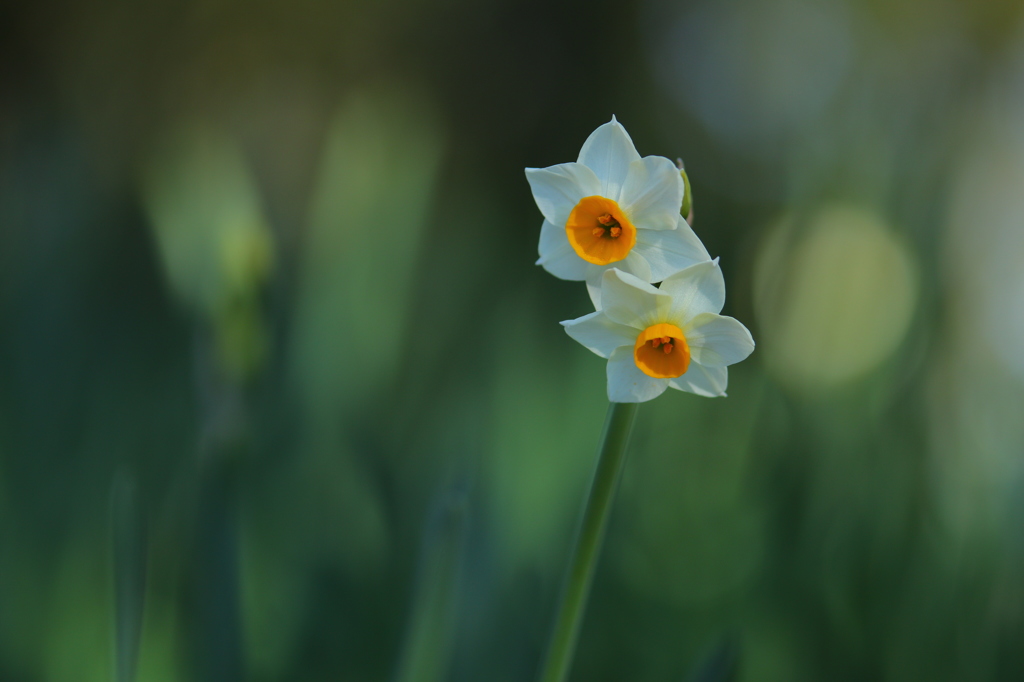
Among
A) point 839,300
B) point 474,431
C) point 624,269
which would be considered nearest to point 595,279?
point 624,269

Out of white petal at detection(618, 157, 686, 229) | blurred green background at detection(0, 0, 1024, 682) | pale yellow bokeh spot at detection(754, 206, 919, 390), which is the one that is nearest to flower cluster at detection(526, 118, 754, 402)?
white petal at detection(618, 157, 686, 229)

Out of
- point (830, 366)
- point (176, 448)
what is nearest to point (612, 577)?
point (830, 366)

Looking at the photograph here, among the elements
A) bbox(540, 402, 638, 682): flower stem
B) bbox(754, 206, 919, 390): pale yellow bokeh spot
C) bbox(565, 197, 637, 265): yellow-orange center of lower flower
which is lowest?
bbox(540, 402, 638, 682): flower stem

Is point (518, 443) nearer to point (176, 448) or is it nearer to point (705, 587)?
point (705, 587)

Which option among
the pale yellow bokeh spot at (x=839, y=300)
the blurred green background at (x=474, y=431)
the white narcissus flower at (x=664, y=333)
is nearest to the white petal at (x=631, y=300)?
the white narcissus flower at (x=664, y=333)

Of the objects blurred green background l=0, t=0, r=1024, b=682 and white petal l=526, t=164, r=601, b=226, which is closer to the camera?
white petal l=526, t=164, r=601, b=226

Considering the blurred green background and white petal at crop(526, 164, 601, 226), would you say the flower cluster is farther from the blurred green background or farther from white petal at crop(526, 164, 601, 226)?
the blurred green background

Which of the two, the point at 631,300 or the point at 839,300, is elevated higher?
the point at 839,300

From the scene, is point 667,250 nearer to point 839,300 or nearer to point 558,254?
point 558,254
